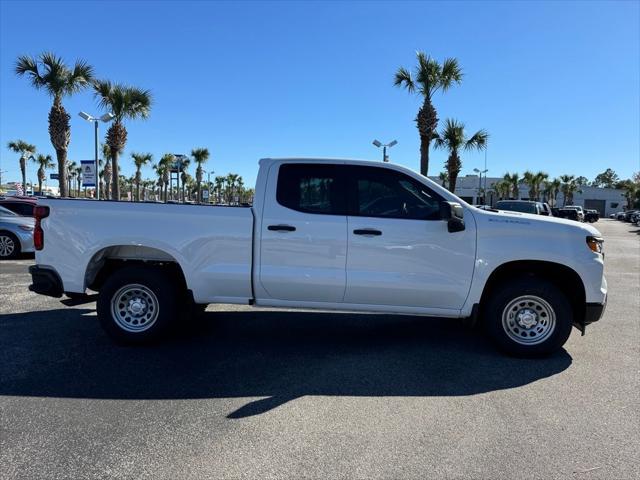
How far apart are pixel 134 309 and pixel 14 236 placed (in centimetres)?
946

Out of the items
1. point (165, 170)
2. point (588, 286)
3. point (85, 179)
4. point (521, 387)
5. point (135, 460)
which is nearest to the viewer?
point (135, 460)

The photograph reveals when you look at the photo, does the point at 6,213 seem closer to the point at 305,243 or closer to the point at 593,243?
the point at 305,243

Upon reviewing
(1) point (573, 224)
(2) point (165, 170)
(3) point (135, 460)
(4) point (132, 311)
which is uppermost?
(2) point (165, 170)

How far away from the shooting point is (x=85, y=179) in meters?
20.7

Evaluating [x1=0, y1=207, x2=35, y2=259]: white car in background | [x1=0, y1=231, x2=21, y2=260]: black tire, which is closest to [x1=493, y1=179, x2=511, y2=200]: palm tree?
[x1=0, y1=207, x2=35, y2=259]: white car in background

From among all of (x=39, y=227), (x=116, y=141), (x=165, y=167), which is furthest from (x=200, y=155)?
(x=39, y=227)

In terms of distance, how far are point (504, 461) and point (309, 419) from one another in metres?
1.41

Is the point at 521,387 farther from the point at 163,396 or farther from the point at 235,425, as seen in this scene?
the point at 163,396

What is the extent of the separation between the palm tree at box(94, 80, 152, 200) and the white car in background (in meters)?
16.2

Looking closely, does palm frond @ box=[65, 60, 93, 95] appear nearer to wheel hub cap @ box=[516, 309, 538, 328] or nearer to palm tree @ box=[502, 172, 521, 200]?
wheel hub cap @ box=[516, 309, 538, 328]

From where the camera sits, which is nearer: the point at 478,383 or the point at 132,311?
the point at 478,383

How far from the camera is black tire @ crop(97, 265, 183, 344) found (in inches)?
205

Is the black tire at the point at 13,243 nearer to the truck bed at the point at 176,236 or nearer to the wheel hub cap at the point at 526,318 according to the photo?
the truck bed at the point at 176,236

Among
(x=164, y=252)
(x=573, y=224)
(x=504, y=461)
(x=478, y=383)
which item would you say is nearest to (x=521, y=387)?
(x=478, y=383)
